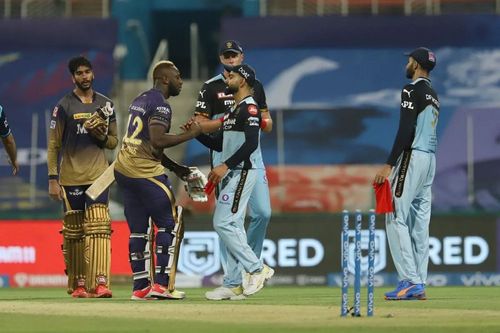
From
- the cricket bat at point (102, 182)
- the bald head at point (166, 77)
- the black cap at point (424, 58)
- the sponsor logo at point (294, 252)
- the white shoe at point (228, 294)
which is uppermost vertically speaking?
the black cap at point (424, 58)

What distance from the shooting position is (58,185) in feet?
43.6

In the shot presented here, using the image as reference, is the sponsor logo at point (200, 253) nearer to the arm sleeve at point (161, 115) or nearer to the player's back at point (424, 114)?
the player's back at point (424, 114)

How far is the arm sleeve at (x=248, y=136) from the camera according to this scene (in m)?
12.1

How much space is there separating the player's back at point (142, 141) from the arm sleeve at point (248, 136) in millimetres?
673

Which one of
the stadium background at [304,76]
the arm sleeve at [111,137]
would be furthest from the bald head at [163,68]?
the stadium background at [304,76]

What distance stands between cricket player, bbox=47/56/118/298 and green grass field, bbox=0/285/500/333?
1.10ft

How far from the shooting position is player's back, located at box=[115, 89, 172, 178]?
40.5ft

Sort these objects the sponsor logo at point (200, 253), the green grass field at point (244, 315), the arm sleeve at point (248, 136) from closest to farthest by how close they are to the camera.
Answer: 1. the green grass field at point (244, 315)
2. the arm sleeve at point (248, 136)
3. the sponsor logo at point (200, 253)

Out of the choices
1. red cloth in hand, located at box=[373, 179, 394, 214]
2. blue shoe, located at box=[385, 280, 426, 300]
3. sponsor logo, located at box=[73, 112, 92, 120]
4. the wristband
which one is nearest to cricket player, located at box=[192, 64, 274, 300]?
the wristband

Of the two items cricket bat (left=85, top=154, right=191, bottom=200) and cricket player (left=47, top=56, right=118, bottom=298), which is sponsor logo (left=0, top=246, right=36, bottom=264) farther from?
cricket bat (left=85, top=154, right=191, bottom=200)

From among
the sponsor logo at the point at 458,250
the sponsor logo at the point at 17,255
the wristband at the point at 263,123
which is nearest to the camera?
the wristband at the point at 263,123

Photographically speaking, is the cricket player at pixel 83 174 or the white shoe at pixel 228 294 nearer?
the white shoe at pixel 228 294

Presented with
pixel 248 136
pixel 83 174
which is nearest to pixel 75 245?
pixel 83 174

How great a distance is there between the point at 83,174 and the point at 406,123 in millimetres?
3109
